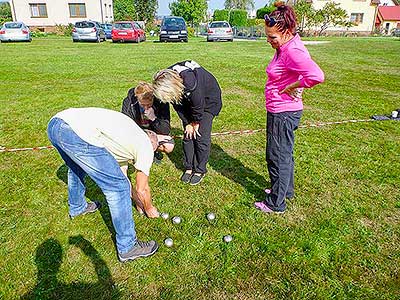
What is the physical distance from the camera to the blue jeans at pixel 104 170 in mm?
2225

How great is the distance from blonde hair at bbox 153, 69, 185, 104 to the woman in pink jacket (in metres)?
0.79

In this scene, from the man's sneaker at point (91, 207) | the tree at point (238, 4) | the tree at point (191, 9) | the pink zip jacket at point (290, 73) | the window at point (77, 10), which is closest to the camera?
the pink zip jacket at point (290, 73)

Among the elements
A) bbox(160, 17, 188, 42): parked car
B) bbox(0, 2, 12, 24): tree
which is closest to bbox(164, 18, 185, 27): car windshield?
bbox(160, 17, 188, 42): parked car

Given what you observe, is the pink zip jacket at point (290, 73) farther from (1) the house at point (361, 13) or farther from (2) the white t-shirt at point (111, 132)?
(1) the house at point (361, 13)

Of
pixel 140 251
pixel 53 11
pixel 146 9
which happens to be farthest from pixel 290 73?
pixel 146 9

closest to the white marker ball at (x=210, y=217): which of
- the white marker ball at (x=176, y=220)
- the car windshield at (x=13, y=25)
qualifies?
the white marker ball at (x=176, y=220)

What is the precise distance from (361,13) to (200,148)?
45.1 m

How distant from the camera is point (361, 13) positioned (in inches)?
1609

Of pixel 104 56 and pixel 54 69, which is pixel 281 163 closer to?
pixel 54 69

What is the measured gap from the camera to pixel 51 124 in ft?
7.62

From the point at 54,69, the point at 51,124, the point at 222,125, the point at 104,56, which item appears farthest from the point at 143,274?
the point at 104,56

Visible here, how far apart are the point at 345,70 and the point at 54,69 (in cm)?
962

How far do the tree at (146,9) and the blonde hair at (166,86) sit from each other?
4859cm

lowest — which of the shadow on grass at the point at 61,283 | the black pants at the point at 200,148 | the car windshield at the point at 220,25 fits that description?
the shadow on grass at the point at 61,283
